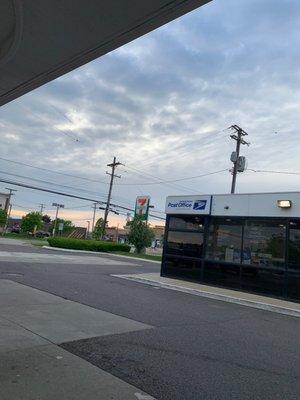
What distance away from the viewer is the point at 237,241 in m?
17.4

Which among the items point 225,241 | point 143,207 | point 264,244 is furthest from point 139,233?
point 264,244

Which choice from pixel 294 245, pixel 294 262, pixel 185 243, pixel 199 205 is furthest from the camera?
pixel 185 243

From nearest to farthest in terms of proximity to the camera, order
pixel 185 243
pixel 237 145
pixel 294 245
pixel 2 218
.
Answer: pixel 294 245, pixel 185 243, pixel 237 145, pixel 2 218

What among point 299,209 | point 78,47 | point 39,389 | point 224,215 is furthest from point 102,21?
point 224,215

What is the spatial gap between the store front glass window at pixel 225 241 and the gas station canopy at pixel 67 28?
12.6m

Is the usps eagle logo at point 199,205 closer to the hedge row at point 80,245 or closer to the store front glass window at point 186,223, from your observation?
the store front glass window at point 186,223

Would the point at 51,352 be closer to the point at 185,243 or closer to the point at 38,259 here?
the point at 185,243

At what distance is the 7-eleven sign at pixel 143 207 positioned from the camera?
45.3 metres

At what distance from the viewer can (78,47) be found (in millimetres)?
5250

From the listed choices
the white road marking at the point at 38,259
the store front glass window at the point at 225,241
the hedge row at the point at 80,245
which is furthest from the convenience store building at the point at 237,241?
the hedge row at the point at 80,245

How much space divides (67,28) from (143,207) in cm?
4099

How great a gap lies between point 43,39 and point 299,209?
487 inches

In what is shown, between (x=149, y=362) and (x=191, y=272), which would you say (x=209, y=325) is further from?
(x=191, y=272)

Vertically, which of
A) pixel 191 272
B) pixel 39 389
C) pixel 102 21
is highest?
pixel 102 21
